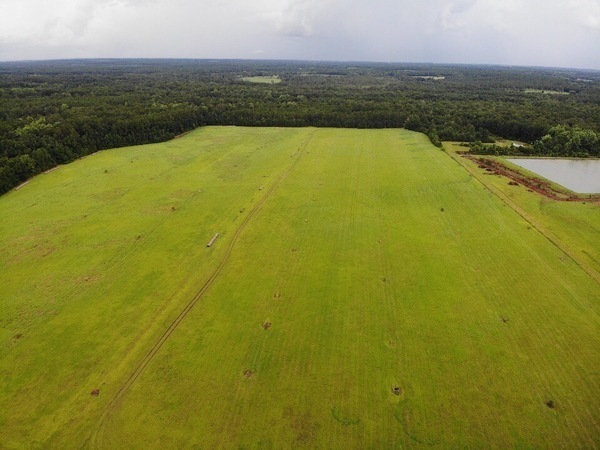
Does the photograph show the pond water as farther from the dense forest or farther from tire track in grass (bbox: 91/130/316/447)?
tire track in grass (bbox: 91/130/316/447)

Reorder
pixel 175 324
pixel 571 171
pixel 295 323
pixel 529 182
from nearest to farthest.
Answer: pixel 295 323
pixel 175 324
pixel 529 182
pixel 571 171

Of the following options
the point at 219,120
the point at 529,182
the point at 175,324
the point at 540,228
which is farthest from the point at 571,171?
the point at 219,120

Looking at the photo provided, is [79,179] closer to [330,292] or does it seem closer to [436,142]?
[330,292]

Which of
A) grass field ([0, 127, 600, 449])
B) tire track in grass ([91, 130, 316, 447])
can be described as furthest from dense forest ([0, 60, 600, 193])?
tire track in grass ([91, 130, 316, 447])

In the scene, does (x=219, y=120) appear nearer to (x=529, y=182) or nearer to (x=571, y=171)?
(x=529, y=182)

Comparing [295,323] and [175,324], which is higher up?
[295,323]

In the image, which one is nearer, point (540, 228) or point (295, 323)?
point (295, 323)

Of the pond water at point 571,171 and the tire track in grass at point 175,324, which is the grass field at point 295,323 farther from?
the pond water at point 571,171
